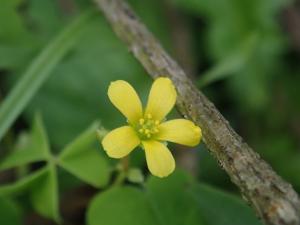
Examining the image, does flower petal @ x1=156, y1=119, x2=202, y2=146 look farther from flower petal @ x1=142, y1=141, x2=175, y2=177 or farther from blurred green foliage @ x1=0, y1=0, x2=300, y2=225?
blurred green foliage @ x1=0, y1=0, x2=300, y2=225

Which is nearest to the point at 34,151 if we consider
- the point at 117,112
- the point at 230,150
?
the point at 117,112

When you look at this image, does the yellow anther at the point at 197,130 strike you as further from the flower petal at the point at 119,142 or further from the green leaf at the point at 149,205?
the green leaf at the point at 149,205

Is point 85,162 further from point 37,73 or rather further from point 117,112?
point 117,112

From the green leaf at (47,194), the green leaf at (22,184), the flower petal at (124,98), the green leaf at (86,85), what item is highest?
the green leaf at (86,85)

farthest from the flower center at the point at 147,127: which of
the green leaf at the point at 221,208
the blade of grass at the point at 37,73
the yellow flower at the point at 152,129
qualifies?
the blade of grass at the point at 37,73

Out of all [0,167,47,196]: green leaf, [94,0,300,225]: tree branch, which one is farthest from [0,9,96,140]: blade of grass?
[94,0,300,225]: tree branch

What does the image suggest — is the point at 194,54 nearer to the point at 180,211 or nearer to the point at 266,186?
the point at 180,211
